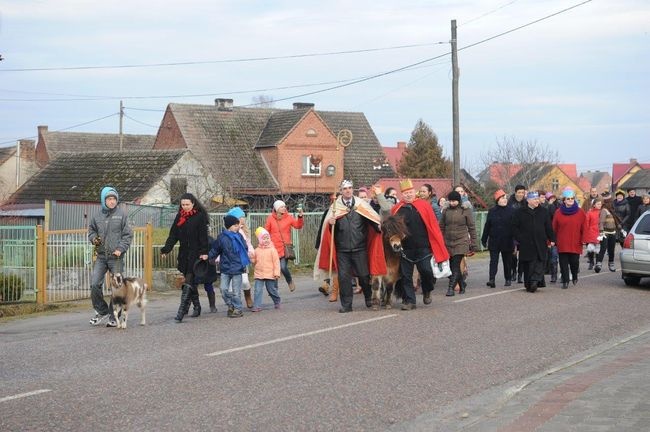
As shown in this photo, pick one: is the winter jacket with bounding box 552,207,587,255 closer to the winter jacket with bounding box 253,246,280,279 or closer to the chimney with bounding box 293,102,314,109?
the winter jacket with bounding box 253,246,280,279

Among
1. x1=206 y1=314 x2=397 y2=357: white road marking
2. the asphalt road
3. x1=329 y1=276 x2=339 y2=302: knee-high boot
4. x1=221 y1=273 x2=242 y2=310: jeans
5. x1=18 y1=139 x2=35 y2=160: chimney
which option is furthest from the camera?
x1=18 y1=139 x2=35 y2=160: chimney

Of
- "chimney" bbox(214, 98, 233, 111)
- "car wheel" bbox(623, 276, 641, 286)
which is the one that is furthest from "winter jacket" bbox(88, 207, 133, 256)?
"chimney" bbox(214, 98, 233, 111)

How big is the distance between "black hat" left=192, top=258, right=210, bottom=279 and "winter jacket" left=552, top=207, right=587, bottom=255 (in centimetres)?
792

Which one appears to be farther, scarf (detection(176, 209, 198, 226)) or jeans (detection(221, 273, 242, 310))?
scarf (detection(176, 209, 198, 226))

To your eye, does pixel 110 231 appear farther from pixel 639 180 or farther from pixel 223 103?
pixel 639 180

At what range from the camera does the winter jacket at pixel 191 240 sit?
1516 centimetres

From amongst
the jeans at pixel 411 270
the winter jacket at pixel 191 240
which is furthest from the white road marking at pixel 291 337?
the winter jacket at pixel 191 240

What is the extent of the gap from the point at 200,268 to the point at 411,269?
10.5 feet

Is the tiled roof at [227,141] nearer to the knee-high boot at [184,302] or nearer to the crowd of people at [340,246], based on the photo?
the crowd of people at [340,246]

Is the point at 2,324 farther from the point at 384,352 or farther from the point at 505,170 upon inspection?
the point at 505,170

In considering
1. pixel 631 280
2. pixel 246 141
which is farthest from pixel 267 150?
pixel 631 280

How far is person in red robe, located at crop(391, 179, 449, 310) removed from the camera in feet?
50.7

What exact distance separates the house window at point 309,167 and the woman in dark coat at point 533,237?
37007mm

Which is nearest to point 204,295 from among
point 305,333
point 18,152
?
point 305,333
